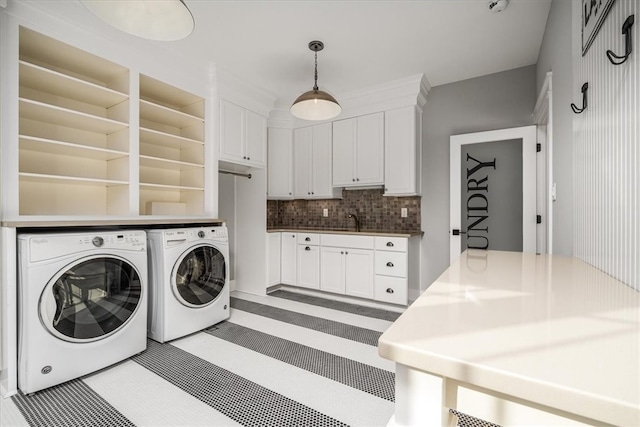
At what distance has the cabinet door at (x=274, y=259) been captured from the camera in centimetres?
413

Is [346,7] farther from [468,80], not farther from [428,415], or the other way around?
[428,415]

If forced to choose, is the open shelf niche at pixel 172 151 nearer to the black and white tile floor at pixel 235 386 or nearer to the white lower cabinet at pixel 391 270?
the black and white tile floor at pixel 235 386

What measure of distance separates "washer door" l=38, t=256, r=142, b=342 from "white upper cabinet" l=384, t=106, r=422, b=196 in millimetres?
2804

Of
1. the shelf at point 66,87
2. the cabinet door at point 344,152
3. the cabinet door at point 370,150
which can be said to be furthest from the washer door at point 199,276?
the cabinet door at point 370,150

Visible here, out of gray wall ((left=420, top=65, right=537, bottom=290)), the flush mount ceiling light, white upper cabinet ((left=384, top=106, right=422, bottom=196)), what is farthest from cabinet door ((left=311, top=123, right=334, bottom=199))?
the flush mount ceiling light

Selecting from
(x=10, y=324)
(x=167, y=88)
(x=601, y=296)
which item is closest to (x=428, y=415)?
(x=601, y=296)

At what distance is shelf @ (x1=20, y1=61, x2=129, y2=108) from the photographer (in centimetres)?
221

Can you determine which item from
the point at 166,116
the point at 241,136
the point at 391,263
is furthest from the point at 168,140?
the point at 391,263

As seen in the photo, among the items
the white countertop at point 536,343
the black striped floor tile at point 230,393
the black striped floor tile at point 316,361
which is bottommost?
the black striped floor tile at point 230,393

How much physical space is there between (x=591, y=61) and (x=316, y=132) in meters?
3.28

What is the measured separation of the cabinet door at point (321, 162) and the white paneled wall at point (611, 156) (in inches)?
117

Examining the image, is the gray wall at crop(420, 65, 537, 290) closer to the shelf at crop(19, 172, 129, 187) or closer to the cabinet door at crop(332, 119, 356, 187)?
the cabinet door at crop(332, 119, 356, 187)

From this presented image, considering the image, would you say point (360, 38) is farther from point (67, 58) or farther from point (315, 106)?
point (67, 58)

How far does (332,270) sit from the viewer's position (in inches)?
152
